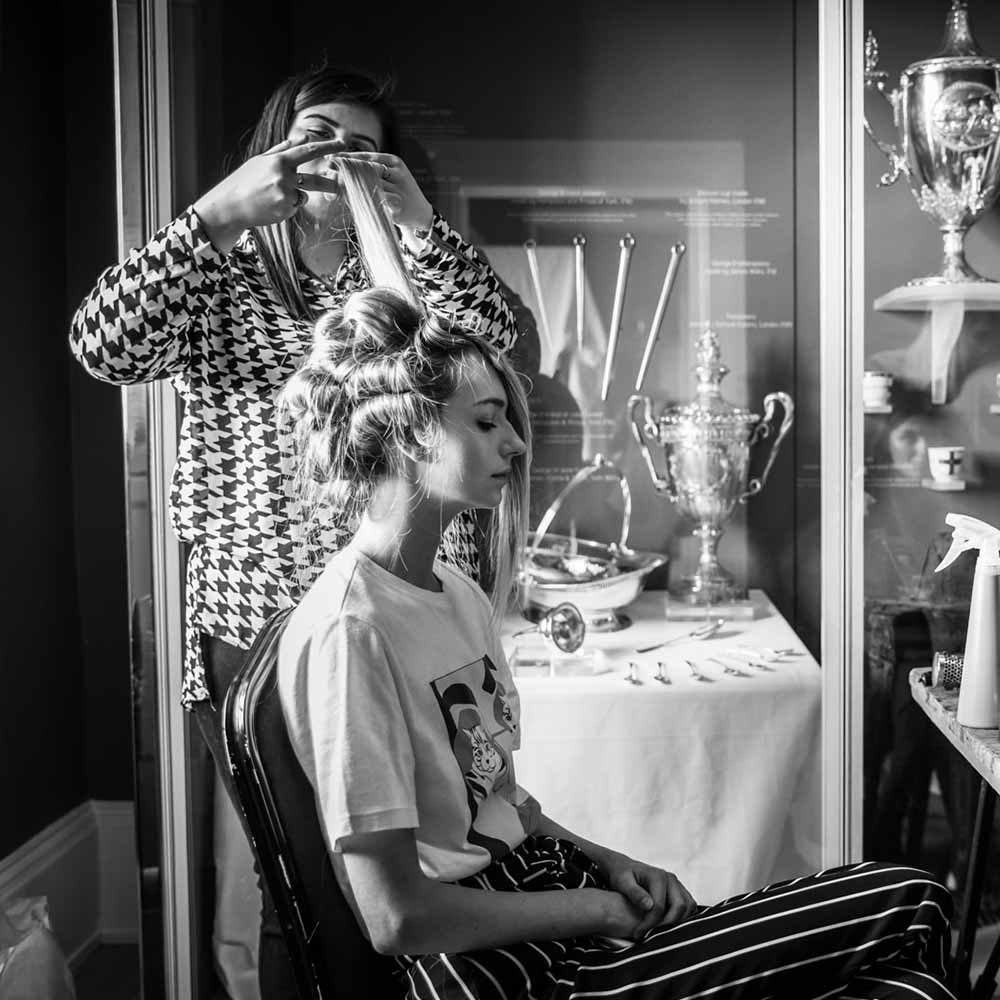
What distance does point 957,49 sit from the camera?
1564mm

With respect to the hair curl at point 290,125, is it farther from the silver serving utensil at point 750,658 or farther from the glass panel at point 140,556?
the silver serving utensil at point 750,658

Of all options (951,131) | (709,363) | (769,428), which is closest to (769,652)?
(769,428)

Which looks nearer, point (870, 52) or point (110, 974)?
point (870, 52)

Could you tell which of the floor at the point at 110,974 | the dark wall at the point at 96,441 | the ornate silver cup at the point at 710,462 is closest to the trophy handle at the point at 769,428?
the ornate silver cup at the point at 710,462

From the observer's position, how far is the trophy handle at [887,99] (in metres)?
1.56

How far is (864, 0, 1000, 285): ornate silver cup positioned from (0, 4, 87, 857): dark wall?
1433 millimetres

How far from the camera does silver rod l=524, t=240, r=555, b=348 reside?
5.54ft

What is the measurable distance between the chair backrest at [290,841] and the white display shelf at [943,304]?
1.12 meters

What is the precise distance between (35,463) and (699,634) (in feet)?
4.10

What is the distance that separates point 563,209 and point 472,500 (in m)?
0.78

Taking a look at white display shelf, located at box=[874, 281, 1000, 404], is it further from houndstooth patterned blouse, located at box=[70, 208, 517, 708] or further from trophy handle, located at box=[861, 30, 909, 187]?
houndstooth patterned blouse, located at box=[70, 208, 517, 708]

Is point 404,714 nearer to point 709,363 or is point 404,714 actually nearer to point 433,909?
point 433,909

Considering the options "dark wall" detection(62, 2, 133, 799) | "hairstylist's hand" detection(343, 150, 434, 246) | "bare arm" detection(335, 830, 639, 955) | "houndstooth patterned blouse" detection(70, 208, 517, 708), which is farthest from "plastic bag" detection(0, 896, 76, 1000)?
"hairstylist's hand" detection(343, 150, 434, 246)

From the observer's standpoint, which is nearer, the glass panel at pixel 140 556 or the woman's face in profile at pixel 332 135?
the woman's face in profile at pixel 332 135
